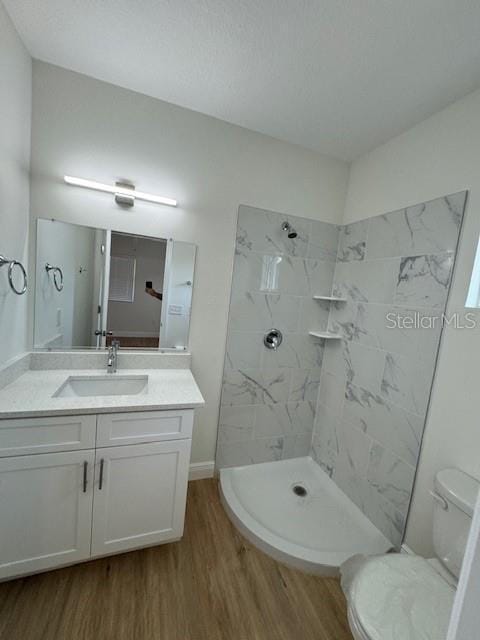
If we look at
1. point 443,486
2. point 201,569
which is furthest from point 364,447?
point 201,569

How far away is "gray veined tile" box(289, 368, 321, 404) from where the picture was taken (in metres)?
2.18

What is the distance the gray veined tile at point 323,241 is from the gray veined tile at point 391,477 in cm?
139

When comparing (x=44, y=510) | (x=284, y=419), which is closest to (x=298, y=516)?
(x=284, y=419)

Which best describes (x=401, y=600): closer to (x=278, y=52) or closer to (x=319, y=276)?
(x=319, y=276)

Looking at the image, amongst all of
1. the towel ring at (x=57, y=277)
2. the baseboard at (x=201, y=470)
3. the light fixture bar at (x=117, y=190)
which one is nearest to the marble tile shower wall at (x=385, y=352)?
the baseboard at (x=201, y=470)

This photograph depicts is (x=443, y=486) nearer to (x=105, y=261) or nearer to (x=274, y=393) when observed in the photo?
(x=274, y=393)

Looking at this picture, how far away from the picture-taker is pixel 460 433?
1.29m

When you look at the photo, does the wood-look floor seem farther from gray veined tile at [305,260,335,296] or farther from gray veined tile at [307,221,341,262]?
gray veined tile at [307,221,341,262]

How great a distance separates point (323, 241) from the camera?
211 centimetres

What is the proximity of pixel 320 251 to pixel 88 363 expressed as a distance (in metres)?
1.82

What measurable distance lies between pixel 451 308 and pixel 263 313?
110 cm

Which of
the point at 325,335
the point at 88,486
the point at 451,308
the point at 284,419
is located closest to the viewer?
the point at 88,486

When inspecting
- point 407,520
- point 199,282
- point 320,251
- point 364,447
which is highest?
point 320,251

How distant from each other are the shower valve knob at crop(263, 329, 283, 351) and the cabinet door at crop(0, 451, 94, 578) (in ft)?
4.19
